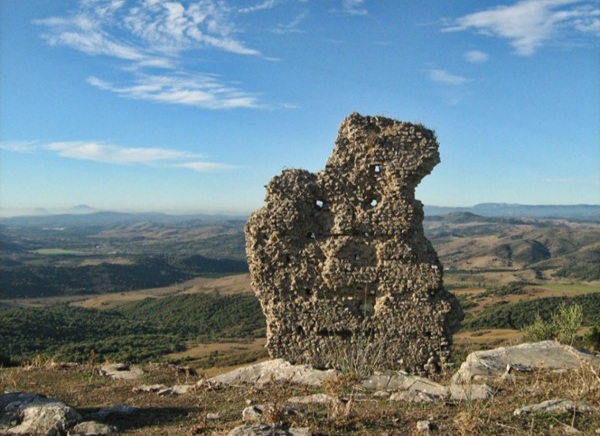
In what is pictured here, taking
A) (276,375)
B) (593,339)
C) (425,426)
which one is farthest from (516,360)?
(593,339)

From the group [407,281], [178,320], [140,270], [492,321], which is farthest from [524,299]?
[140,270]

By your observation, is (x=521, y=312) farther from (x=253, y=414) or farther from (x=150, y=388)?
(x=253, y=414)

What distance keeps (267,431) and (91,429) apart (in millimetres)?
2838

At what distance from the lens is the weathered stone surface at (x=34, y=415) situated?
25.5 ft

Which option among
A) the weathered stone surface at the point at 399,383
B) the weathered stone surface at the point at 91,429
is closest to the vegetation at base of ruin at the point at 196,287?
the weathered stone surface at the point at 399,383

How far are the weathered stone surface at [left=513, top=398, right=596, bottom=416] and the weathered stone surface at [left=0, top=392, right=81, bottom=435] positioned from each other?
20.6ft

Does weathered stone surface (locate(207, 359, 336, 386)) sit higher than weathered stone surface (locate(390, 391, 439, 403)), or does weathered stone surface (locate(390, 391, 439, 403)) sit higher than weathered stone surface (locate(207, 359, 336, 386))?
weathered stone surface (locate(390, 391, 439, 403))

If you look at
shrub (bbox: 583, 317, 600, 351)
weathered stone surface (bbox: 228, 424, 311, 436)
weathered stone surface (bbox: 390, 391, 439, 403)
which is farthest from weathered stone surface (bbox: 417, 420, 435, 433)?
shrub (bbox: 583, 317, 600, 351)

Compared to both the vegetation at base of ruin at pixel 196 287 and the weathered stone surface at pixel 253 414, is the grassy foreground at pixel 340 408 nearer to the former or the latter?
the weathered stone surface at pixel 253 414

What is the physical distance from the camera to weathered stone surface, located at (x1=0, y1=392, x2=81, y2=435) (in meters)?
7.79

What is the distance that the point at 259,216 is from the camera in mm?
11875

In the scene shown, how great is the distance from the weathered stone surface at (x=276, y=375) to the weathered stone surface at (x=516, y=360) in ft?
8.66

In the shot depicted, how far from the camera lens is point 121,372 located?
42.4 feet

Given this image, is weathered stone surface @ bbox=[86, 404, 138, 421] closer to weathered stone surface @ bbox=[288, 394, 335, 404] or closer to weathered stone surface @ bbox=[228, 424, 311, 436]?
weathered stone surface @ bbox=[288, 394, 335, 404]
